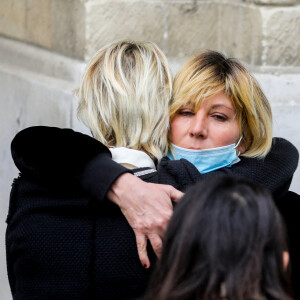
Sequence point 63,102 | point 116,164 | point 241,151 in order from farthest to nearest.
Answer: point 63,102 < point 241,151 < point 116,164

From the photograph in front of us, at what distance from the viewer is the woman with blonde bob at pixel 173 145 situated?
2.20m

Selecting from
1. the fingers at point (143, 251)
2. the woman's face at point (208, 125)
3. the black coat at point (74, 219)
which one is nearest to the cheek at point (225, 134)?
the woman's face at point (208, 125)

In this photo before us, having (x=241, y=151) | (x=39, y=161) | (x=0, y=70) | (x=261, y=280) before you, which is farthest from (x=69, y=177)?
(x=0, y=70)

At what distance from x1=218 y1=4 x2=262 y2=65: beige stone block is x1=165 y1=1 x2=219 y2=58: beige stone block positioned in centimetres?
5

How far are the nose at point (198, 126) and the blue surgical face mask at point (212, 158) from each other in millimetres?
59

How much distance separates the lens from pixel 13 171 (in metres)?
4.45

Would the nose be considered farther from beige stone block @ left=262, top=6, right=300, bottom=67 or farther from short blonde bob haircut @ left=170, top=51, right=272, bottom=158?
beige stone block @ left=262, top=6, right=300, bottom=67

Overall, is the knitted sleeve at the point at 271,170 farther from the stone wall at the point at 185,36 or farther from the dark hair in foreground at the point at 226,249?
the stone wall at the point at 185,36

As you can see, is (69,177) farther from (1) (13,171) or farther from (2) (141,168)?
(1) (13,171)

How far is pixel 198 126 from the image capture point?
8.10 ft

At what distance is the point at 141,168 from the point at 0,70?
2.45m

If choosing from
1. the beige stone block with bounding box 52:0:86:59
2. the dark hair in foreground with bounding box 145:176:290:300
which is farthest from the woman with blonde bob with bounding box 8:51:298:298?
the beige stone block with bounding box 52:0:86:59

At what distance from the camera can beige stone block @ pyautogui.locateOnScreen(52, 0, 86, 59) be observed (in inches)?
147

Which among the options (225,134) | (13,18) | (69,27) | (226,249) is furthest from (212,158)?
(13,18)
